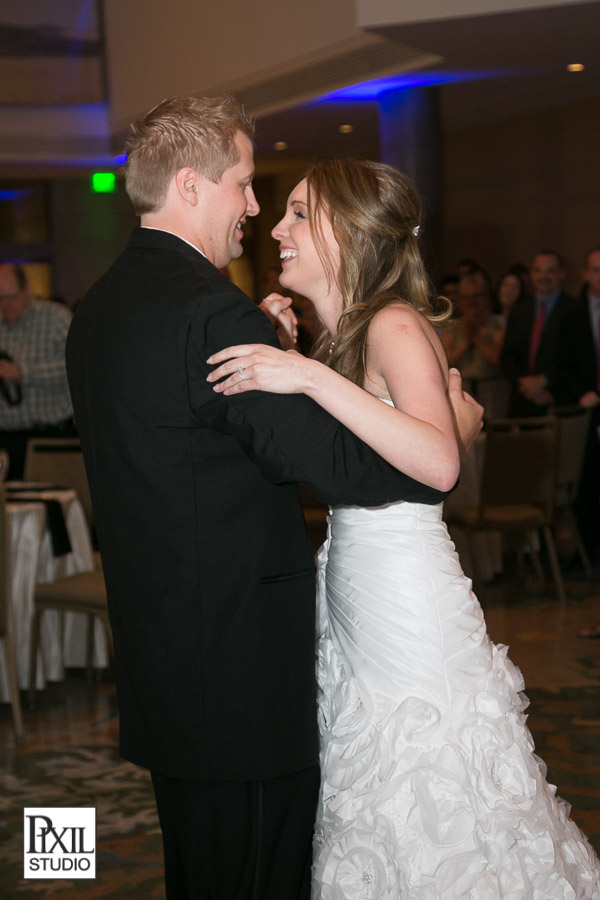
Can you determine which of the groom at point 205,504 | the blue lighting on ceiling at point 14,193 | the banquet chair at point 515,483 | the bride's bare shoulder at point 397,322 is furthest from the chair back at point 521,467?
the blue lighting on ceiling at point 14,193

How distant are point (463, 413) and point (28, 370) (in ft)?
15.3

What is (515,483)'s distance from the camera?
588 centimetres

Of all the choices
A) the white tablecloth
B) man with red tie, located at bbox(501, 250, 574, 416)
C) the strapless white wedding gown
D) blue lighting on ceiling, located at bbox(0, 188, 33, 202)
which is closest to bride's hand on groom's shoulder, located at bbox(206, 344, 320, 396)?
the strapless white wedding gown

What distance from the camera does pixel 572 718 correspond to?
13.8ft

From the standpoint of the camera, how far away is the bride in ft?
6.33

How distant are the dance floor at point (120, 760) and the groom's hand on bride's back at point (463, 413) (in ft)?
3.82

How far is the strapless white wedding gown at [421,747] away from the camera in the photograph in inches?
76.2

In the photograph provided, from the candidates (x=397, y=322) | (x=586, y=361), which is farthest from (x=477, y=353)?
(x=397, y=322)

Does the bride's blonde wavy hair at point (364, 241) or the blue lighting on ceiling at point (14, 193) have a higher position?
the blue lighting on ceiling at point (14, 193)

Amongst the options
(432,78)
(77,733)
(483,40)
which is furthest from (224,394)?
(432,78)

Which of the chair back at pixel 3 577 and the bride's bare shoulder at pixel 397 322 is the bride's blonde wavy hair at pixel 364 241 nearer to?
the bride's bare shoulder at pixel 397 322

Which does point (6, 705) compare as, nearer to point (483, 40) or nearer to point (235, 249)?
point (235, 249)

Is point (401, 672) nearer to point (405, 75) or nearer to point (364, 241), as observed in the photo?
point (364, 241)

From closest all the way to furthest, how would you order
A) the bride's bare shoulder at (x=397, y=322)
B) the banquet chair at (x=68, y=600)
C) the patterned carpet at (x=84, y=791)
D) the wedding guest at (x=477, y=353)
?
the bride's bare shoulder at (x=397, y=322) < the patterned carpet at (x=84, y=791) < the banquet chair at (x=68, y=600) < the wedding guest at (x=477, y=353)
